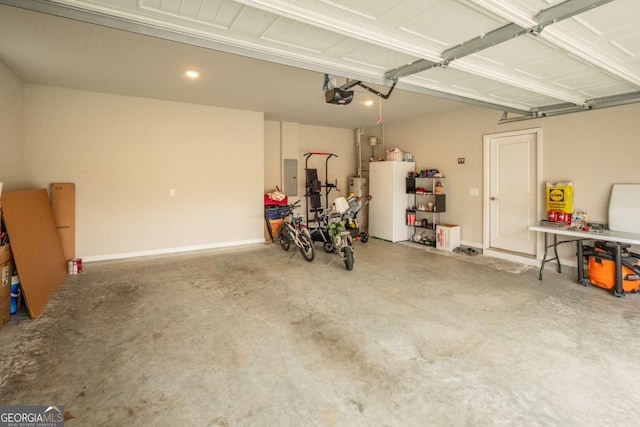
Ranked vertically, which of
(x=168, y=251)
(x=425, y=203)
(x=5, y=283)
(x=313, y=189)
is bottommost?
(x=168, y=251)

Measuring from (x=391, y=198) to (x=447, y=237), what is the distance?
142cm

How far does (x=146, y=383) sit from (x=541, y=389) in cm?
261

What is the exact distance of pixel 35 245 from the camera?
3.60 m

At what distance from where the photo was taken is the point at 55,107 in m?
4.64

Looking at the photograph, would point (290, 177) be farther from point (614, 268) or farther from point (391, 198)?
point (614, 268)

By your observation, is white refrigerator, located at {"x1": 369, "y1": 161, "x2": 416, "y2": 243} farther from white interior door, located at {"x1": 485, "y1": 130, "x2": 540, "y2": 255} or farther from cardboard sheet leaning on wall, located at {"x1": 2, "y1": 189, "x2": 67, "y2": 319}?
cardboard sheet leaning on wall, located at {"x1": 2, "y1": 189, "x2": 67, "y2": 319}

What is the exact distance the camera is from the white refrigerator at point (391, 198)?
21.7ft

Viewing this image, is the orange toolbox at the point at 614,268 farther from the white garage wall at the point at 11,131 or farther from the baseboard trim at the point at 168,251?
the white garage wall at the point at 11,131

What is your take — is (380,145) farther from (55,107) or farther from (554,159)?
(55,107)

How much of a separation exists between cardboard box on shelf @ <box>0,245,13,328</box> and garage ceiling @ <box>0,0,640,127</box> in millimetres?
2231

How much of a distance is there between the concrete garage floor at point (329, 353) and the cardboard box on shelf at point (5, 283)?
14 centimetres

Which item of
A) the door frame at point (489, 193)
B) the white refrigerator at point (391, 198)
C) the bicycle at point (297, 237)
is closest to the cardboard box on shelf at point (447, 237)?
the door frame at point (489, 193)

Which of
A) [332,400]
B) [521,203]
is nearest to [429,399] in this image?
[332,400]

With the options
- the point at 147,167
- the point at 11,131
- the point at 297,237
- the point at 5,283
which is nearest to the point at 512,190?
the point at 297,237
